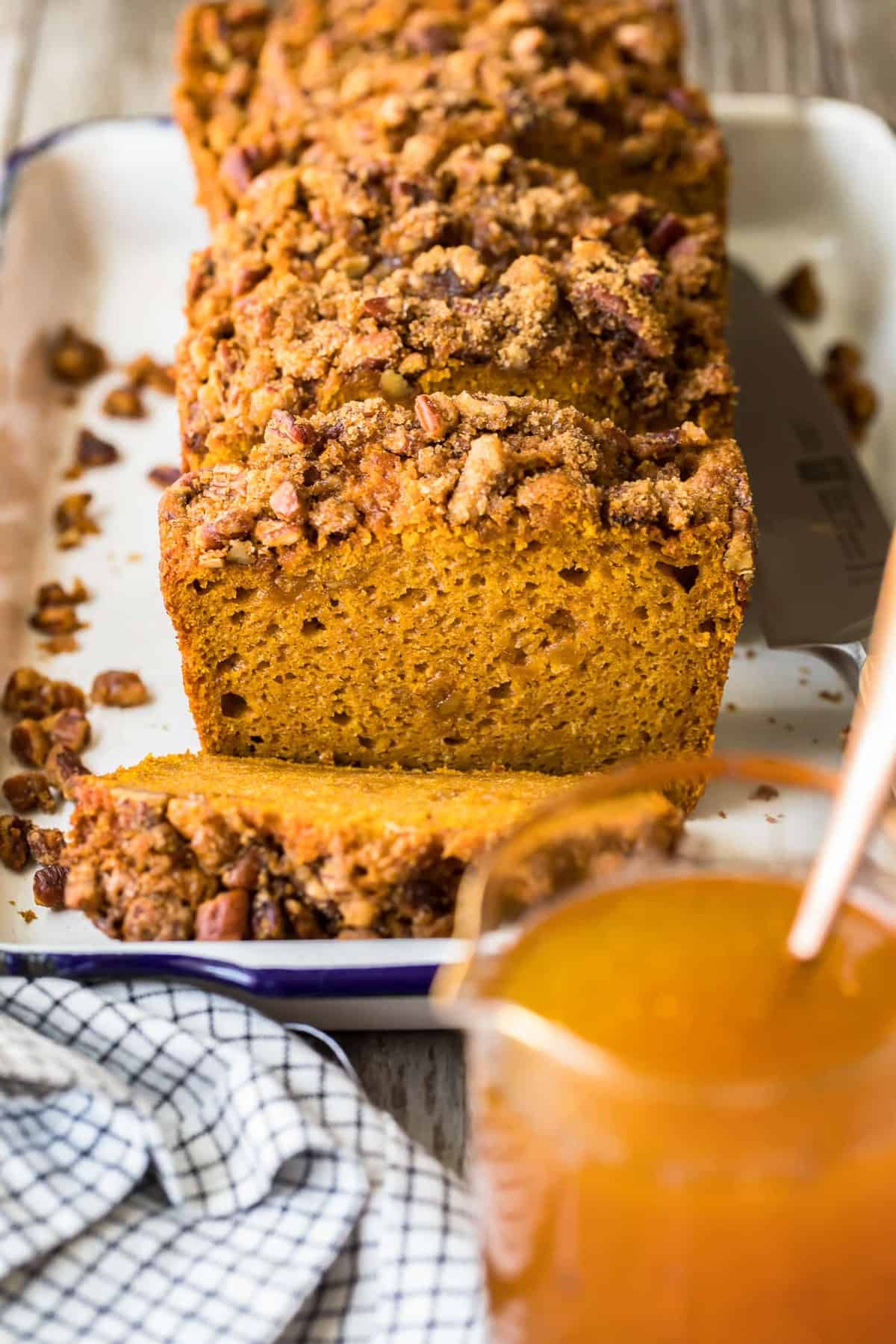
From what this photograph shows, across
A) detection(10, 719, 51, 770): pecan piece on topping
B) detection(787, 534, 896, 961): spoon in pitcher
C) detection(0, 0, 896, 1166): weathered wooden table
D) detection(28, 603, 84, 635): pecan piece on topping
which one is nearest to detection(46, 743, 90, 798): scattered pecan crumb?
detection(10, 719, 51, 770): pecan piece on topping

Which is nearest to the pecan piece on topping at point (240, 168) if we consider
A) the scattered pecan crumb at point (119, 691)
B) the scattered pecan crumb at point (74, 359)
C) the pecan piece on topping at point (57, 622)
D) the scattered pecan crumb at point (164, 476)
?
the scattered pecan crumb at point (164, 476)

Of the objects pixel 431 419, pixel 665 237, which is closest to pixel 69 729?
pixel 431 419

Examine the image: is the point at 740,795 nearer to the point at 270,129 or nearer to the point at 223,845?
the point at 223,845

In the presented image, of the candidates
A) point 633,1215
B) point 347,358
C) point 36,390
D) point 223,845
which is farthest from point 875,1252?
point 36,390

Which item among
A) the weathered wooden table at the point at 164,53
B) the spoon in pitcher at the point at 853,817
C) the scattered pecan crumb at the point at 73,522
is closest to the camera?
the spoon in pitcher at the point at 853,817

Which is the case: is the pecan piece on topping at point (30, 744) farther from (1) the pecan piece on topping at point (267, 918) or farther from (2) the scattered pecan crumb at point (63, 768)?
(1) the pecan piece on topping at point (267, 918)

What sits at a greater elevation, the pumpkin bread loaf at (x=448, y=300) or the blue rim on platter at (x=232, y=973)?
the pumpkin bread loaf at (x=448, y=300)

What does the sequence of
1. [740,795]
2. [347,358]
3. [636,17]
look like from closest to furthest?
[740,795] → [347,358] → [636,17]
